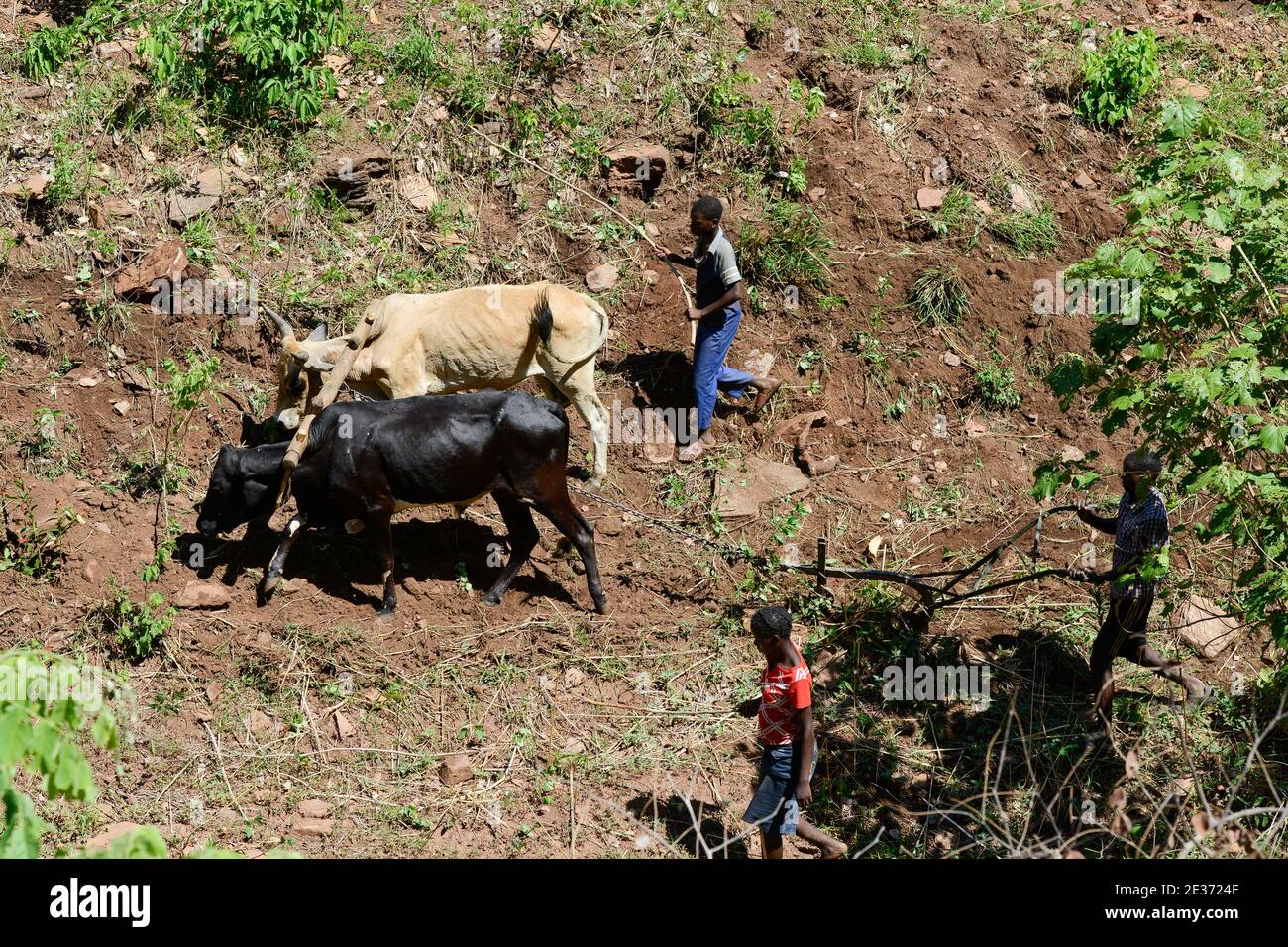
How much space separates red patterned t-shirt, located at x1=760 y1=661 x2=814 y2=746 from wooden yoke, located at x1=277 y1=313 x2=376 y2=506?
3.68 m

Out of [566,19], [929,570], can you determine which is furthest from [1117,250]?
[566,19]

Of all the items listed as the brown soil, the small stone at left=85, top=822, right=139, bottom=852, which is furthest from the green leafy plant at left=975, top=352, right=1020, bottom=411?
the small stone at left=85, top=822, right=139, bottom=852

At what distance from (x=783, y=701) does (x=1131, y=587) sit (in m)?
2.36

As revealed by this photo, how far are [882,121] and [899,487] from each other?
4.20 metres

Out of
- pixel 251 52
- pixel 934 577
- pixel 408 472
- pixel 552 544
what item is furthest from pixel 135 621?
pixel 251 52

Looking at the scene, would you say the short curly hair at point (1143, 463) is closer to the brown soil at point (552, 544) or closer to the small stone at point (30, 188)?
the brown soil at point (552, 544)

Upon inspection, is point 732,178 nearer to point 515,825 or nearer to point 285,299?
point 285,299

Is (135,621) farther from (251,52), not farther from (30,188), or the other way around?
(251,52)

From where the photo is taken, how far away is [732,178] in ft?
38.2

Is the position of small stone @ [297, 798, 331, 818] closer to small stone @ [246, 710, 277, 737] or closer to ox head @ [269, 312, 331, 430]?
small stone @ [246, 710, 277, 737]

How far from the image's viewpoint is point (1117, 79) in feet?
41.7

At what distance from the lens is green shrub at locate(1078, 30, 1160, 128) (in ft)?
41.4

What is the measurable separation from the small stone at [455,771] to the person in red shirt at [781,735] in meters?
1.77

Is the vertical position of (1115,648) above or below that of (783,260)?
below
